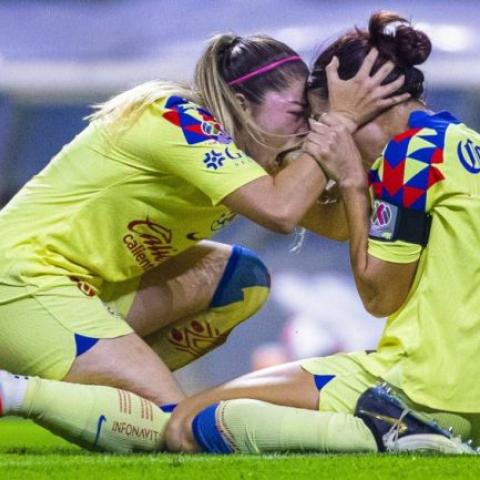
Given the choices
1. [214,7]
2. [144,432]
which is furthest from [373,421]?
[214,7]

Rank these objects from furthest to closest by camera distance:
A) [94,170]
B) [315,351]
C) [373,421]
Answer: [315,351] → [94,170] → [373,421]

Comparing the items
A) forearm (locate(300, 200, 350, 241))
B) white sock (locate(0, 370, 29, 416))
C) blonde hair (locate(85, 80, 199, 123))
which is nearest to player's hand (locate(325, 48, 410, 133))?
blonde hair (locate(85, 80, 199, 123))

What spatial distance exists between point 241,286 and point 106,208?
0.68 m

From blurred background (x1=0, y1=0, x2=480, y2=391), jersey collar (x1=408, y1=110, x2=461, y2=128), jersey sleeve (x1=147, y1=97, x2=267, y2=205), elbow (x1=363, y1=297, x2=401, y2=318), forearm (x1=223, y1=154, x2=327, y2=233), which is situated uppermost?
jersey collar (x1=408, y1=110, x2=461, y2=128)

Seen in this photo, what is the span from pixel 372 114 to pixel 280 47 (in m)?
0.43

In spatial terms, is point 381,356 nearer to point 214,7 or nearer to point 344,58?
point 344,58

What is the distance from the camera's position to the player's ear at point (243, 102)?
15.7 ft

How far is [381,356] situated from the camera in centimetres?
435

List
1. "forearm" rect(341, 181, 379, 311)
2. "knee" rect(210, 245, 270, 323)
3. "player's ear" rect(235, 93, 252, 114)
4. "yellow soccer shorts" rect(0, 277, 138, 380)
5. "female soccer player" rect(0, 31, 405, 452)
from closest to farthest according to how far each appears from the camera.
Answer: "forearm" rect(341, 181, 379, 311) < "female soccer player" rect(0, 31, 405, 452) < "yellow soccer shorts" rect(0, 277, 138, 380) < "player's ear" rect(235, 93, 252, 114) < "knee" rect(210, 245, 270, 323)

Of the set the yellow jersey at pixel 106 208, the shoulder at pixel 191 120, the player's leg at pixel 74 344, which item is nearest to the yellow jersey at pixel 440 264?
the shoulder at pixel 191 120

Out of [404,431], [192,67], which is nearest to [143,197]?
[404,431]

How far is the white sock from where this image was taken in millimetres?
4414

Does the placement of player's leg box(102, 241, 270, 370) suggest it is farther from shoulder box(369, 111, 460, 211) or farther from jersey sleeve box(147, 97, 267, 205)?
shoulder box(369, 111, 460, 211)

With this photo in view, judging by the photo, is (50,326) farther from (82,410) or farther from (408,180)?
(408,180)
